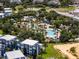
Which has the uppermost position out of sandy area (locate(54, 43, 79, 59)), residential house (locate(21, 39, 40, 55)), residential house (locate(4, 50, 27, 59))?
residential house (locate(4, 50, 27, 59))

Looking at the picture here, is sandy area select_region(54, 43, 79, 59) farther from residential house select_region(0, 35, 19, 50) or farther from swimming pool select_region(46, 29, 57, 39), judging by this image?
residential house select_region(0, 35, 19, 50)

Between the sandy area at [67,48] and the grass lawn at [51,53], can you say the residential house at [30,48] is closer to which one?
the grass lawn at [51,53]

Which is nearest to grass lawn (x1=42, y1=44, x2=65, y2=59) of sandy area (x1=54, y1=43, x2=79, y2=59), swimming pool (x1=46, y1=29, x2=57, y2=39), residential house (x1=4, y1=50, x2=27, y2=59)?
sandy area (x1=54, y1=43, x2=79, y2=59)

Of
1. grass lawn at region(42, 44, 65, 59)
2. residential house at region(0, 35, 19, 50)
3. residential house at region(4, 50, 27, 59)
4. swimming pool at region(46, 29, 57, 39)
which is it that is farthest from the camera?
swimming pool at region(46, 29, 57, 39)

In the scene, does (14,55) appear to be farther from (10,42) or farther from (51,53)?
(51,53)

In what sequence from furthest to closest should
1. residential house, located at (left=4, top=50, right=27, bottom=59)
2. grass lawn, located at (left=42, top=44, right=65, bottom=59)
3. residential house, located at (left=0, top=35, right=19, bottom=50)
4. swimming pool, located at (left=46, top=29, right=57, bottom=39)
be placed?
1. swimming pool, located at (left=46, top=29, right=57, bottom=39)
2. residential house, located at (left=0, top=35, right=19, bottom=50)
3. grass lawn, located at (left=42, top=44, right=65, bottom=59)
4. residential house, located at (left=4, top=50, right=27, bottom=59)

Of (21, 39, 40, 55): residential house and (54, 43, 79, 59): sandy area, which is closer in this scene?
(21, 39, 40, 55): residential house

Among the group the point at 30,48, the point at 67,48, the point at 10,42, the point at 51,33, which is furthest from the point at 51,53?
the point at 51,33

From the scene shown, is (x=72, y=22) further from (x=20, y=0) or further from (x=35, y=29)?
(x=20, y=0)

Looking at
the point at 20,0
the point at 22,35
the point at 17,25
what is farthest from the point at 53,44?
the point at 20,0

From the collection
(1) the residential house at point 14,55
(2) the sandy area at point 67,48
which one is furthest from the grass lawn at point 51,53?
(1) the residential house at point 14,55

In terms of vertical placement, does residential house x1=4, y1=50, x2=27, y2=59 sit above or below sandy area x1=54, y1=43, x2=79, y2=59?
above
